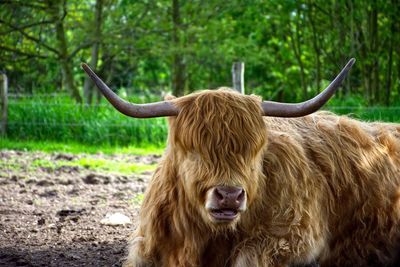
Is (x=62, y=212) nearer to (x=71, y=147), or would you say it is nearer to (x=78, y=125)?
(x=71, y=147)

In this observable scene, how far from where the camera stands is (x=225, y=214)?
356cm

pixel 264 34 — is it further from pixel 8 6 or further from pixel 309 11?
pixel 8 6

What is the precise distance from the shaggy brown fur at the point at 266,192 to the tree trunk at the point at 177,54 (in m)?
9.73

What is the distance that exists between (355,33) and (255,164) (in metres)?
8.80

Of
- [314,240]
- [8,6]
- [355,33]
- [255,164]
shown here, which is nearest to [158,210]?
[255,164]

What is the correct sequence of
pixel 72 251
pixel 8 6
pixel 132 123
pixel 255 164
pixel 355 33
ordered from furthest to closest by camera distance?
pixel 8 6 → pixel 355 33 → pixel 132 123 → pixel 72 251 → pixel 255 164

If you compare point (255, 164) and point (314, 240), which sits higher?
point (255, 164)

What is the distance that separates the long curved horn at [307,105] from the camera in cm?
390

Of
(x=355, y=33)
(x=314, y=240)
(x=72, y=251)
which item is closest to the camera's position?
(x=314, y=240)

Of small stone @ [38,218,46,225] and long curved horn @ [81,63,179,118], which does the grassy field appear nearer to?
small stone @ [38,218,46,225]

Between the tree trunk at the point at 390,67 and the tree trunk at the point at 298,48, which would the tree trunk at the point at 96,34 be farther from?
the tree trunk at the point at 390,67

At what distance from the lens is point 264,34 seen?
16.4 m

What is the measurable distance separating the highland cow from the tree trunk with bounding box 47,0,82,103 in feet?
31.0

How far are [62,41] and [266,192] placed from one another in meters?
10.9
